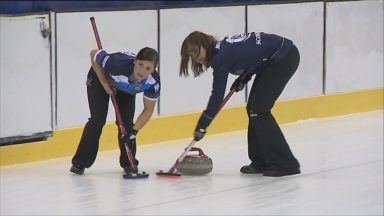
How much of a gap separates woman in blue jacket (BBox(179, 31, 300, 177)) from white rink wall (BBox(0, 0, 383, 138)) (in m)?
1.37

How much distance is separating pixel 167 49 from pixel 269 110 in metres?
1.82

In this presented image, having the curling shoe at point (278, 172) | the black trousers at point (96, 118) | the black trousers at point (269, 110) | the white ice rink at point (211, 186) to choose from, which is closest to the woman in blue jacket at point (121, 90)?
the black trousers at point (96, 118)

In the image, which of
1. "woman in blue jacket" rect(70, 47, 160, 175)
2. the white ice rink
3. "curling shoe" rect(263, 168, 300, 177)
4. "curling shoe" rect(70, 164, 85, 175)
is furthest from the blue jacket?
"curling shoe" rect(70, 164, 85, 175)

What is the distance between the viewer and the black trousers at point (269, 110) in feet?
22.9

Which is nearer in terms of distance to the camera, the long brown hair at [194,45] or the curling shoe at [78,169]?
the long brown hair at [194,45]

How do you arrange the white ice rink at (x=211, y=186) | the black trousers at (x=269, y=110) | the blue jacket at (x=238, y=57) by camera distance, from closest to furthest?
the white ice rink at (x=211, y=186)
the blue jacket at (x=238, y=57)
the black trousers at (x=269, y=110)

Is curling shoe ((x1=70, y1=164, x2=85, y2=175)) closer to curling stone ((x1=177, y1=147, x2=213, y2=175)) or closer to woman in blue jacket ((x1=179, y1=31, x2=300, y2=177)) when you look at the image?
curling stone ((x1=177, y1=147, x2=213, y2=175))

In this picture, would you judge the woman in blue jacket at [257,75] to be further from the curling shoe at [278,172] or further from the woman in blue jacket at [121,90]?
the woman in blue jacket at [121,90]

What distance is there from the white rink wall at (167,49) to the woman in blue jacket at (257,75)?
1374 mm

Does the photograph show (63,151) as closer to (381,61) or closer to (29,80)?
(29,80)

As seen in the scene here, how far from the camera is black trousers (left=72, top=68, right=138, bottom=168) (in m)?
7.06

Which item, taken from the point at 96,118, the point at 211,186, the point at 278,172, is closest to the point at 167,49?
the point at 96,118

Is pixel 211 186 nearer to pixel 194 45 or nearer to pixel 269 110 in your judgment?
pixel 269 110

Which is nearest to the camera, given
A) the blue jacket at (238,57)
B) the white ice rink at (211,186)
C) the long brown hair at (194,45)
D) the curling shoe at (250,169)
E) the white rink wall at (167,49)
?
the white ice rink at (211,186)
